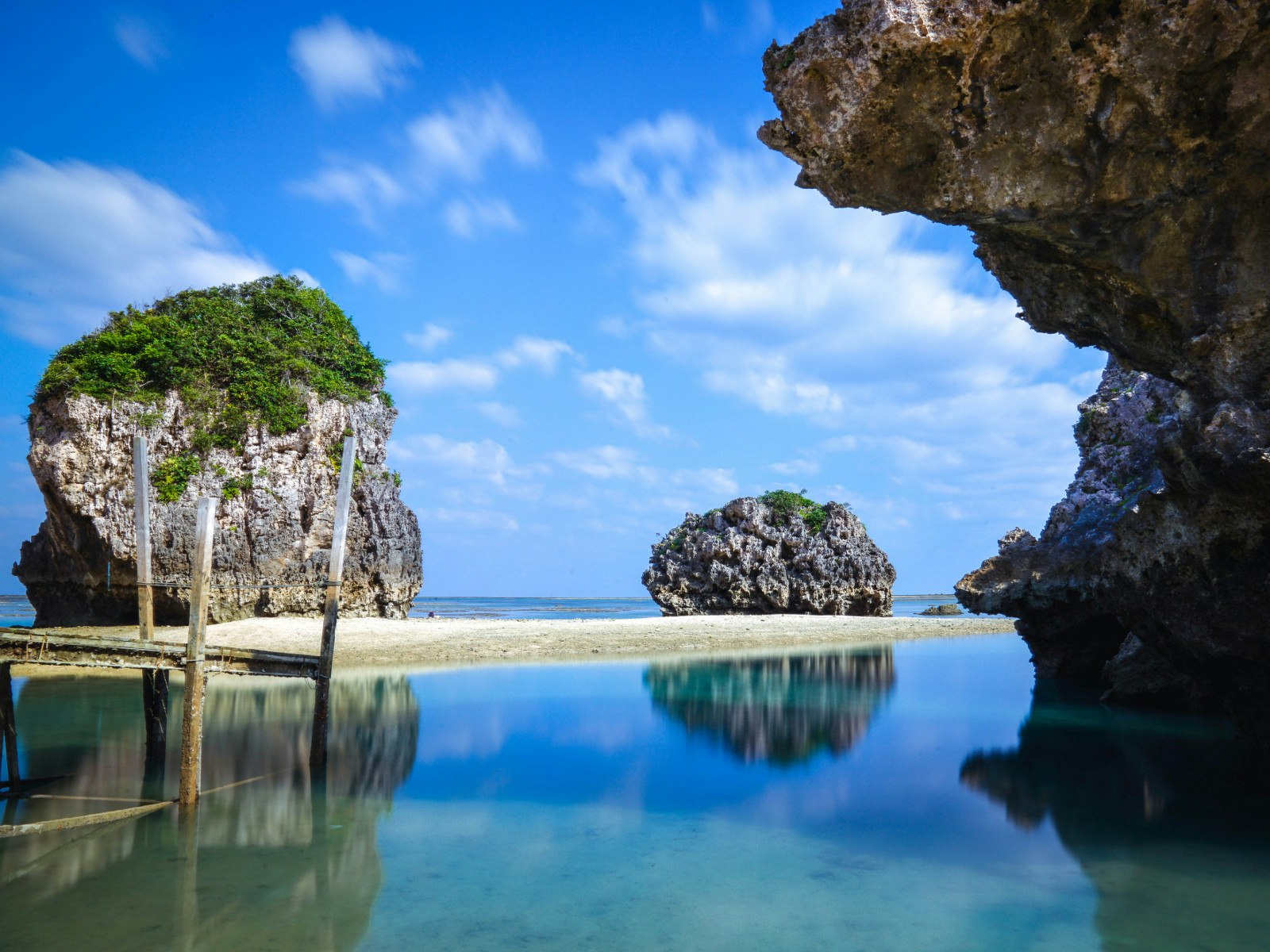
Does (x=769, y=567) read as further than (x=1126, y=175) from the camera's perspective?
Yes

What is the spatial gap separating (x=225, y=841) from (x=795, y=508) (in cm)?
A: 4239

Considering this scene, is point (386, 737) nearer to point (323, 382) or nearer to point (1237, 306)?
point (1237, 306)

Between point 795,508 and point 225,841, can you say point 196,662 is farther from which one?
point 795,508

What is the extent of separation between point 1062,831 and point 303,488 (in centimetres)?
2531

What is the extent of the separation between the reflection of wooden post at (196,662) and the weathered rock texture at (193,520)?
13.4 metres

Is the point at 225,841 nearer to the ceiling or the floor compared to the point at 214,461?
nearer to the floor

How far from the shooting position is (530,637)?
97.5ft

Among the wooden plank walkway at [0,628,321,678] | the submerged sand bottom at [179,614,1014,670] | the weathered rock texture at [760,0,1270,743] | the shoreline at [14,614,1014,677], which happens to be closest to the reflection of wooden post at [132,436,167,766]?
the wooden plank walkway at [0,628,321,678]

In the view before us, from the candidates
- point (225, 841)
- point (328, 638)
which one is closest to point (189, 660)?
point (328, 638)

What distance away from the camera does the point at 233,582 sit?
2528 cm

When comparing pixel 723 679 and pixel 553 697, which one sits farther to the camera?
pixel 723 679

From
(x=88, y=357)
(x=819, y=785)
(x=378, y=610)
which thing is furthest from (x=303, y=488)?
(x=819, y=785)

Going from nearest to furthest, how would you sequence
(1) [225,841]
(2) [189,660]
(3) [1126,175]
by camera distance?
1. (3) [1126,175]
2. (1) [225,841]
3. (2) [189,660]

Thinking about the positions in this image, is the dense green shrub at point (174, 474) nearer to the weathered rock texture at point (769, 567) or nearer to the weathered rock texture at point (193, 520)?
the weathered rock texture at point (193, 520)
